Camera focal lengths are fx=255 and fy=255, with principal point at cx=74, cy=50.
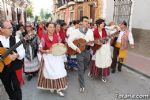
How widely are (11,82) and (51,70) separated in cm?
134

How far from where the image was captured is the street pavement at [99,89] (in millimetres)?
6055

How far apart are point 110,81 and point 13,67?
3704mm

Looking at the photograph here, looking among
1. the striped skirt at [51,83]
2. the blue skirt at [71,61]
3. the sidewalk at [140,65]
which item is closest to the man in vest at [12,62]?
the striped skirt at [51,83]

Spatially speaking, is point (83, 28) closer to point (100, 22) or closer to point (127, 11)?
point (100, 22)

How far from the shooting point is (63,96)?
20.1ft

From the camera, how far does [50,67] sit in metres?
5.91

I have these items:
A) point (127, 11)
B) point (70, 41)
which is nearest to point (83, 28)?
point (70, 41)

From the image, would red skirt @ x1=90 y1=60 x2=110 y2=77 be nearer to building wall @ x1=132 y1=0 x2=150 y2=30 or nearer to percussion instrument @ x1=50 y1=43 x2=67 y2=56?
percussion instrument @ x1=50 y1=43 x2=67 y2=56

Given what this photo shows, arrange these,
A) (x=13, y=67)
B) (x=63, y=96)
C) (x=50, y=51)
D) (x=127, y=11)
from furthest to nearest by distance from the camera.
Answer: (x=127, y=11)
(x=63, y=96)
(x=50, y=51)
(x=13, y=67)

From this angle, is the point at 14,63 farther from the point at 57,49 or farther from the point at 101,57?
the point at 101,57

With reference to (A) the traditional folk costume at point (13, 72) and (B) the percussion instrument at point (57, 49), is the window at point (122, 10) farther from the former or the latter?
(A) the traditional folk costume at point (13, 72)

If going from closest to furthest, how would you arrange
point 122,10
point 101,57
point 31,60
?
point 101,57 → point 31,60 → point 122,10

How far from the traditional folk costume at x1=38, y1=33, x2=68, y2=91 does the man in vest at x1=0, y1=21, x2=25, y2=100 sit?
4.02 feet

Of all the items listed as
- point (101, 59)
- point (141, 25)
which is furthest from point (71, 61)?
point (141, 25)
